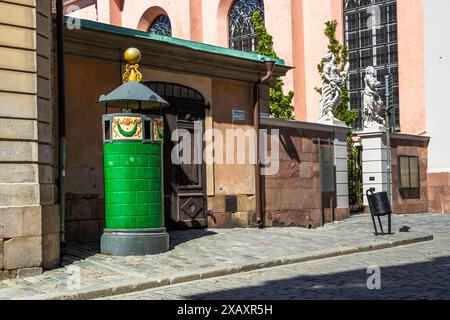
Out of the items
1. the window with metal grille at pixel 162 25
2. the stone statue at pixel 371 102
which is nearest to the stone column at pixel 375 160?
the stone statue at pixel 371 102

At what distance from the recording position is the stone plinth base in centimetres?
1027

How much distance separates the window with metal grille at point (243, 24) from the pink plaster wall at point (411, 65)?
6724 millimetres

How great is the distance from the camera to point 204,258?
10.3m

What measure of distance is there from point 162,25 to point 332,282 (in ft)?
88.4

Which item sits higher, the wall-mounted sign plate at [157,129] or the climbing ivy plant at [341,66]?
the climbing ivy plant at [341,66]

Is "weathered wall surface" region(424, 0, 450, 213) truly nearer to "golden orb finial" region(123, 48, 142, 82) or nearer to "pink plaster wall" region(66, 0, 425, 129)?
"pink plaster wall" region(66, 0, 425, 129)

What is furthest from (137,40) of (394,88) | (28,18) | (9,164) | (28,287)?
(394,88)

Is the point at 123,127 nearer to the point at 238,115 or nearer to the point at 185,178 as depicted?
the point at 185,178

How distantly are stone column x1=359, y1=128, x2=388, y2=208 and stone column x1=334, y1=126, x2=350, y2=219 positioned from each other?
2.22 metres

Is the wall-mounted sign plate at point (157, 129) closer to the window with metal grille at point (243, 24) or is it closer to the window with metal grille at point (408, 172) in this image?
the window with metal grille at point (408, 172)

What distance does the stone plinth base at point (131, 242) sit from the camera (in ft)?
33.7

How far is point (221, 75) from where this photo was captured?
1469 centimetres

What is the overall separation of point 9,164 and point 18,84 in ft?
3.47
